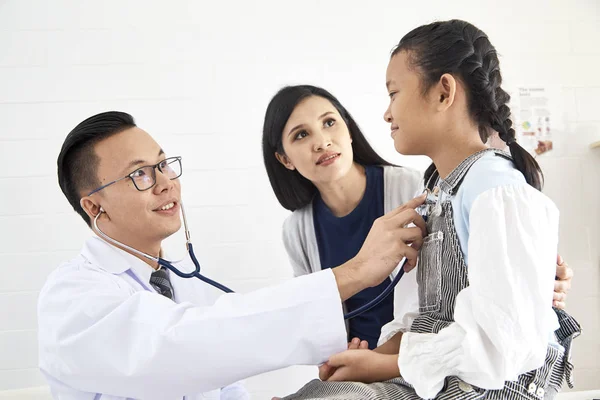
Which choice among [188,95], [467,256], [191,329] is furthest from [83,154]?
[188,95]

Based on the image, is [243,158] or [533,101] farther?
[533,101]

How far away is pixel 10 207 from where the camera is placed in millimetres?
2822

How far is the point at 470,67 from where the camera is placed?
52.5 inches

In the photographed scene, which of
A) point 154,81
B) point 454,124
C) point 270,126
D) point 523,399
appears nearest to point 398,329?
point 523,399

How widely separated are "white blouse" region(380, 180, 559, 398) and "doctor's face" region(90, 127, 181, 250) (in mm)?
794

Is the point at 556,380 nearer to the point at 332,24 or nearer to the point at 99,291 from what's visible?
the point at 99,291

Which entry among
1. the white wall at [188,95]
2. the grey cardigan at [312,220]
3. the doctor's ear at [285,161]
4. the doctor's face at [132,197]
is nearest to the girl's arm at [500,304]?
the grey cardigan at [312,220]

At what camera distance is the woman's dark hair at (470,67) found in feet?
4.38

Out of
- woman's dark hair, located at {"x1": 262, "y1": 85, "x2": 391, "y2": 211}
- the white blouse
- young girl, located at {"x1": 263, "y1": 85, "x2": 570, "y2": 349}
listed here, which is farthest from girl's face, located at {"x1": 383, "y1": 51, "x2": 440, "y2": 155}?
woman's dark hair, located at {"x1": 262, "y1": 85, "x2": 391, "y2": 211}

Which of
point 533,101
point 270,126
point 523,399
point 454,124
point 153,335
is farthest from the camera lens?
point 533,101

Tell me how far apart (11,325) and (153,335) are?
192 centimetres

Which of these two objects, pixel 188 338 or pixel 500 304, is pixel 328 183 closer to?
pixel 188 338

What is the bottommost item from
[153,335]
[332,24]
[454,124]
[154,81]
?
[153,335]

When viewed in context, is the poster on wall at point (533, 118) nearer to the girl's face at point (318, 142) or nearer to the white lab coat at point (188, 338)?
the girl's face at point (318, 142)
